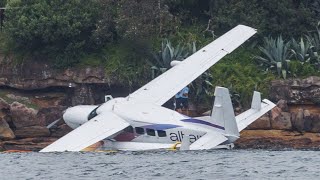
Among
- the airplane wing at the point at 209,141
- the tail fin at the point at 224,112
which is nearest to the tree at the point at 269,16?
the tail fin at the point at 224,112

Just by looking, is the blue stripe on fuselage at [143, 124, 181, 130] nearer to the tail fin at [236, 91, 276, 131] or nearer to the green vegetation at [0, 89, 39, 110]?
the tail fin at [236, 91, 276, 131]

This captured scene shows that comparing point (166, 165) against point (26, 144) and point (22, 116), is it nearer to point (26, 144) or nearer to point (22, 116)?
point (26, 144)

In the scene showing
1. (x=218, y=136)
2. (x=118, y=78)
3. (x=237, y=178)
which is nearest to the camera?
(x=237, y=178)

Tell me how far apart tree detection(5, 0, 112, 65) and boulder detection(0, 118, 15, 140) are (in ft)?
16.1

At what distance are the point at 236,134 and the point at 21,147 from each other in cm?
987

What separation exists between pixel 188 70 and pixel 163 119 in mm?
4328

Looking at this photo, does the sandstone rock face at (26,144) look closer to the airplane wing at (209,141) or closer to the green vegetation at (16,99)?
the green vegetation at (16,99)

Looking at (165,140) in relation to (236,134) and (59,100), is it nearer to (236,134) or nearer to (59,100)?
(236,134)

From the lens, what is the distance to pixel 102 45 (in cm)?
6344

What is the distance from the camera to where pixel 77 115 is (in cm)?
5641

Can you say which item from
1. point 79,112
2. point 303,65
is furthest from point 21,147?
point 303,65

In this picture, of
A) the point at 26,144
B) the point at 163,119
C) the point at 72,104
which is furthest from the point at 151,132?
the point at 72,104

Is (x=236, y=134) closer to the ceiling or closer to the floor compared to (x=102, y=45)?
closer to the floor

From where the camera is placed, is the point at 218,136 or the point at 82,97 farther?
the point at 82,97
